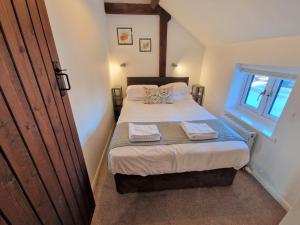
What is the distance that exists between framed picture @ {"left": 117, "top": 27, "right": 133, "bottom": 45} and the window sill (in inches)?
93.6

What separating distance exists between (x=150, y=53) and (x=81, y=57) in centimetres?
193

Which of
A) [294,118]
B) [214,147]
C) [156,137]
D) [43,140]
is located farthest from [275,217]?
[43,140]

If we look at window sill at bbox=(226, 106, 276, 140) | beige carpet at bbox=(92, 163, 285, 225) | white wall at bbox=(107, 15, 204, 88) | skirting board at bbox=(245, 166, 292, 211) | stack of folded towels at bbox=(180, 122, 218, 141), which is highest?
white wall at bbox=(107, 15, 204, 88)

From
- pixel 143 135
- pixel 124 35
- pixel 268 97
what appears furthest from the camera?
pixel 124 35

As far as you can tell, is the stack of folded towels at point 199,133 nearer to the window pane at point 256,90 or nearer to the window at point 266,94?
the window at point 266,94

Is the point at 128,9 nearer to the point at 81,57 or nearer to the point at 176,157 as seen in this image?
the point at 81,57

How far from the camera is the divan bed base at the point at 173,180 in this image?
1.59m

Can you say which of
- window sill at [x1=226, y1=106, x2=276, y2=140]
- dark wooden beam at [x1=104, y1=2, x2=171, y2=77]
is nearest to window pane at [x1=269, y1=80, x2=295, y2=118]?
window sill at [x1=226, y1=106, x2=276, y2=140]

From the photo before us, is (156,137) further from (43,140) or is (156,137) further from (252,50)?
(252,50)

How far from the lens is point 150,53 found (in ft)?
10.5

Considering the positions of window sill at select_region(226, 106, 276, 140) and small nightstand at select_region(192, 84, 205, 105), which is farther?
small nightstand at select_region(192, 84, 205, 105)

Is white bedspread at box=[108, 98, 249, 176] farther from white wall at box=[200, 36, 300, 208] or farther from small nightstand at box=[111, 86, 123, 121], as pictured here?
small nightstand at box=[111, 86, 123, 121]

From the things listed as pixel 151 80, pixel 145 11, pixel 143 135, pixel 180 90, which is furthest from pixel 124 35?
pixel 143 135

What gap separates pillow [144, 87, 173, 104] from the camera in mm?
2859
